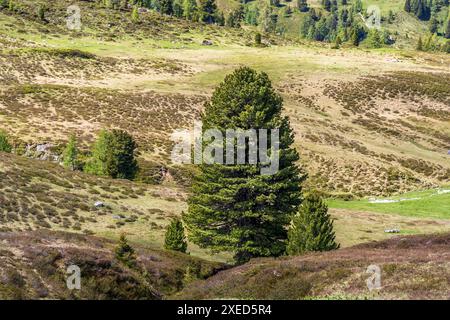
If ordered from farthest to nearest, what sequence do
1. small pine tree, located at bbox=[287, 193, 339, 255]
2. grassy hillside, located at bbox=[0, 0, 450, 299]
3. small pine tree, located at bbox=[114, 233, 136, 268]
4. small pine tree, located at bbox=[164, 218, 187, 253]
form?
small pine tree, located at bbox=[164, 218, 187, 253] < small pine tree, located at bbox=[287, 193, 339, 255] < small pine tree, located at bbox=[114, 233, 136, 268] < grassy hillside, located at bbox=[0, 0, 450, 299]

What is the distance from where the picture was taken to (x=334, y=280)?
22391 millimetres

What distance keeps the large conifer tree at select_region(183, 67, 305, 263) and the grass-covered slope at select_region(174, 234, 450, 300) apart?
29.9 feet

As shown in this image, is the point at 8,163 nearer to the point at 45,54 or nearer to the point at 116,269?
the point at 116,269

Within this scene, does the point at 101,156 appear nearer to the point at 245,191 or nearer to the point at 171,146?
the point at 171,146

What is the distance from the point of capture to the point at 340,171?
84.1m

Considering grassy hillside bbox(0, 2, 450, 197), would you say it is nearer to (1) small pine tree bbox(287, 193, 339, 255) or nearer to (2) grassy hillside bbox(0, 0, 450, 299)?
(2) grassy hillside bbox(0, 0, 450, 299)

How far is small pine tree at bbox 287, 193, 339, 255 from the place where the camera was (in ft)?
115

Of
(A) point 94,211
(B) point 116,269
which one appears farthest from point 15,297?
(A) point 94,211

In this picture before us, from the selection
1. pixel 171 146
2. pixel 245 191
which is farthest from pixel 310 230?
pixel 171 146

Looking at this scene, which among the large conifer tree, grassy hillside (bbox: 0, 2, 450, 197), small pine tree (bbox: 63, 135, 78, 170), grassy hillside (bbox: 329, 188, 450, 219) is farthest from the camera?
grassy hillside (bbox: 0, 2, 450, 197)

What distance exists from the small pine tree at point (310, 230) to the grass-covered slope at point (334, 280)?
20.4ft

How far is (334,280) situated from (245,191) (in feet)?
54.7

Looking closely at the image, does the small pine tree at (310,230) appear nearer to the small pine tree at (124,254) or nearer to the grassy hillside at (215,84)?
the small pine tree at (124,254)

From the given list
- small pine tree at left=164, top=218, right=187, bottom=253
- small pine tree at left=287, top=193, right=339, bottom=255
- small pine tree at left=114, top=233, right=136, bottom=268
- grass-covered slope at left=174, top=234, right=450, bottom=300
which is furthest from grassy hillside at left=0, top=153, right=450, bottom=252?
grass-covered slope at left=174, top=234, right=450, bottom=300
